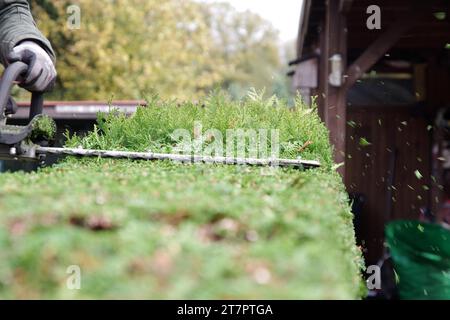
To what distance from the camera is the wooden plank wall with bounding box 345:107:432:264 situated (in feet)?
35.9

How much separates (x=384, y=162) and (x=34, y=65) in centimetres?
808

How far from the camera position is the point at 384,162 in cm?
1106

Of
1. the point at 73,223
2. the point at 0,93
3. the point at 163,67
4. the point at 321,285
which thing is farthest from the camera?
the point at 163,67

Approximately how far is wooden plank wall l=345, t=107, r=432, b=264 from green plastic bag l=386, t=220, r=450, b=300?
126 inches

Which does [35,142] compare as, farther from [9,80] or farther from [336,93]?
[336,93]

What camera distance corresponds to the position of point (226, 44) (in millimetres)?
57250

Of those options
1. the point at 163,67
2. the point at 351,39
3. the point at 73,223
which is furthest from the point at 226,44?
the point at 73,223

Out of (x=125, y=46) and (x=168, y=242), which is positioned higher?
(x=125, y=46)

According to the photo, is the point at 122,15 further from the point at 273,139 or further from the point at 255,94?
the point at 273,139

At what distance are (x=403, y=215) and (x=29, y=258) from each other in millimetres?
9954
